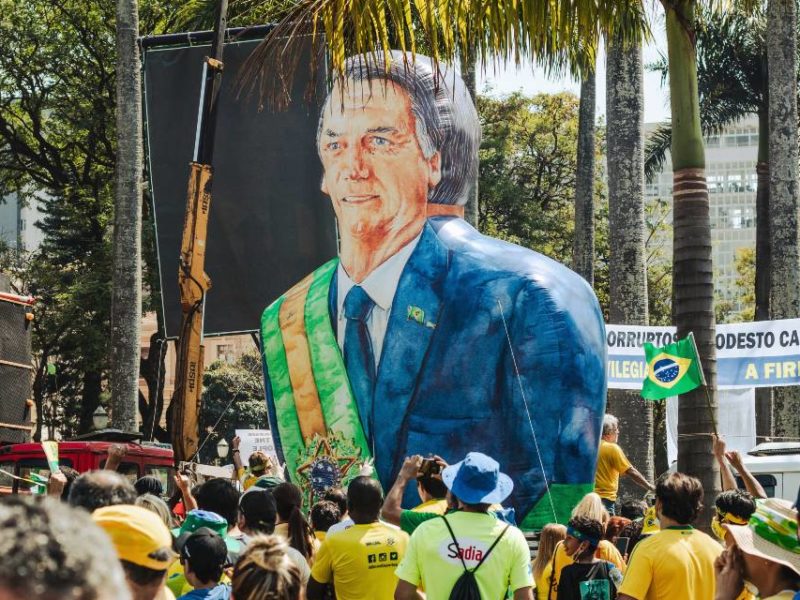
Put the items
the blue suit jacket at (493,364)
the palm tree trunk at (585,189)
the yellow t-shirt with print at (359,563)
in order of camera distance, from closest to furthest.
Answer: the yellow t-shirt with print at (359,563)
the blue suit jacket at (493,364)
the palm tree trunk at (585,189)

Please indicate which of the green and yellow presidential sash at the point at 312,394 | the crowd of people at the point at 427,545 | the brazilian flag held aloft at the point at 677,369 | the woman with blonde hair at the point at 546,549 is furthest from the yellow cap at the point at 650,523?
the green and yellow presidential sash at the point at 312,394

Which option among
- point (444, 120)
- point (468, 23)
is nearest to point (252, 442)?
point (444, 120)

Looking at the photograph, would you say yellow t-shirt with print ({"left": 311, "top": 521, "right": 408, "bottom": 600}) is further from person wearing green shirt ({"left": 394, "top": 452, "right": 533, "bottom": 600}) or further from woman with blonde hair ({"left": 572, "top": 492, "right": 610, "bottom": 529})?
woman with blonde hair ({"left": 572, "top": 492, "right": 610, "bottom": 529})

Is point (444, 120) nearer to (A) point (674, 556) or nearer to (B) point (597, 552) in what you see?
(B) point (597, 552)

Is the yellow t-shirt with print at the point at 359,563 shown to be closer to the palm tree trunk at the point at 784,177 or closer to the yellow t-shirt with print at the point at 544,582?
the yellow t-shirt with print at the point at 544,582

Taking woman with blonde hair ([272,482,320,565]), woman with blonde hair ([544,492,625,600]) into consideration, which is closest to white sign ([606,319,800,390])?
woman with blonde hair ([544,492,625,600])

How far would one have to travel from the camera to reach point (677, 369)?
9.24 metres

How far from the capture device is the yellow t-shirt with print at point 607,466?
1162 centimetres

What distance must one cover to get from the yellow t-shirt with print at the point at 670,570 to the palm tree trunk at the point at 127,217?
13793mm

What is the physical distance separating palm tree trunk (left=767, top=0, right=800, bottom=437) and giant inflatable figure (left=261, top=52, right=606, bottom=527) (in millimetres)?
9127

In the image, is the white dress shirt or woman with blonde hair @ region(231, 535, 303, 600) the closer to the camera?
woman with blonde hair @ region(231, 535, 303, 600)

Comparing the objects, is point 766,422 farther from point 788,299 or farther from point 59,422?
point 59,422

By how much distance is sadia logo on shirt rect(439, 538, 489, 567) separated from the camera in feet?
18.9

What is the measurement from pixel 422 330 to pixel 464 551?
642 cm
